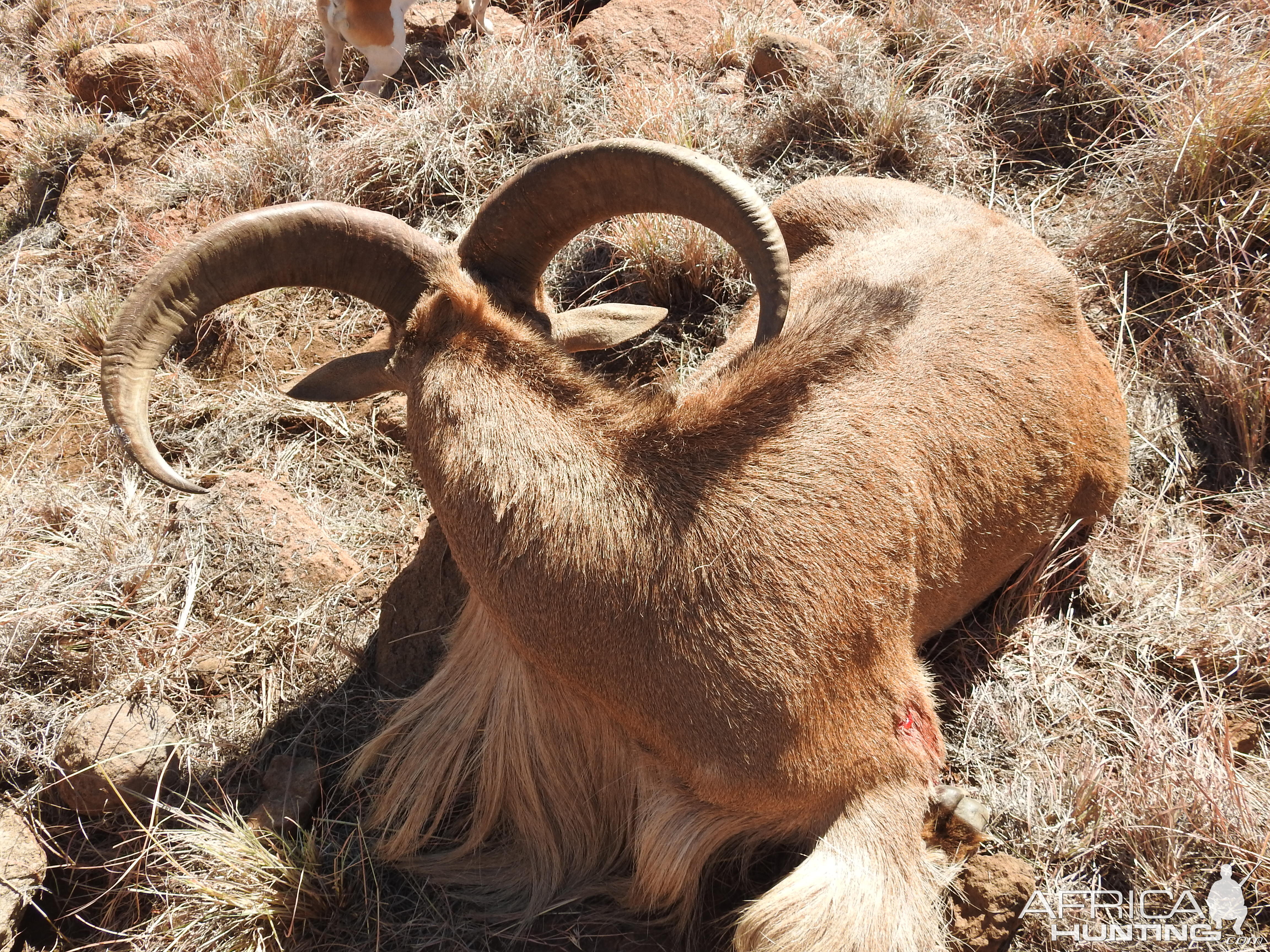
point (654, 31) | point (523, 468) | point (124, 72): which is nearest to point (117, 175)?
point (124, 72)

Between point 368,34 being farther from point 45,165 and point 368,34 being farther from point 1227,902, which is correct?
point 1227,902

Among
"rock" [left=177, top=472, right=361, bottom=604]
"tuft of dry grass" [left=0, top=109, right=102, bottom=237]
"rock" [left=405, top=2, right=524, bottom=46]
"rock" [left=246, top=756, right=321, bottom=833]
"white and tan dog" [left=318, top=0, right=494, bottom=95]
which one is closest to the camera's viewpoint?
"rock" [left=246, top=756, right=321, bottom=833]

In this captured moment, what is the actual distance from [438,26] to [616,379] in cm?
510

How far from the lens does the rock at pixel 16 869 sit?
3488 millimetres

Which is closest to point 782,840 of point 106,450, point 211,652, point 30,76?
point 211,652

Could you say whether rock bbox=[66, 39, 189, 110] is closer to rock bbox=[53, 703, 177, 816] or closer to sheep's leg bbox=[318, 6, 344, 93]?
sheep's leg bbox=[318, 6, 344, 93]

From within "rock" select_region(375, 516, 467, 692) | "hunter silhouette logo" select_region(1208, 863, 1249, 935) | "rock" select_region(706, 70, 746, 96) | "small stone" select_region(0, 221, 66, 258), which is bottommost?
"rock" select_region(375, 516, 467, 692)

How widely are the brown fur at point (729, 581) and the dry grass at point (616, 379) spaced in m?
0.41

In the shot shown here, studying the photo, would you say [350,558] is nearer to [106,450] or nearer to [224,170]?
[106,450]

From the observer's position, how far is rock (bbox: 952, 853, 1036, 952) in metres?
3.07

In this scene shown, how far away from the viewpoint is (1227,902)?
123 inches

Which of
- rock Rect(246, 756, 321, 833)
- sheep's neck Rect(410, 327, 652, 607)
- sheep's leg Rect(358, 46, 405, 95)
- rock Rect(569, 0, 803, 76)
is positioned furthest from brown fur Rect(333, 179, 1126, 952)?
sheep's leg Rect(358, 46, 405, 95)

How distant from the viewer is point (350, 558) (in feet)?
14.8

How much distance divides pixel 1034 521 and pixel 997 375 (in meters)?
0.64
